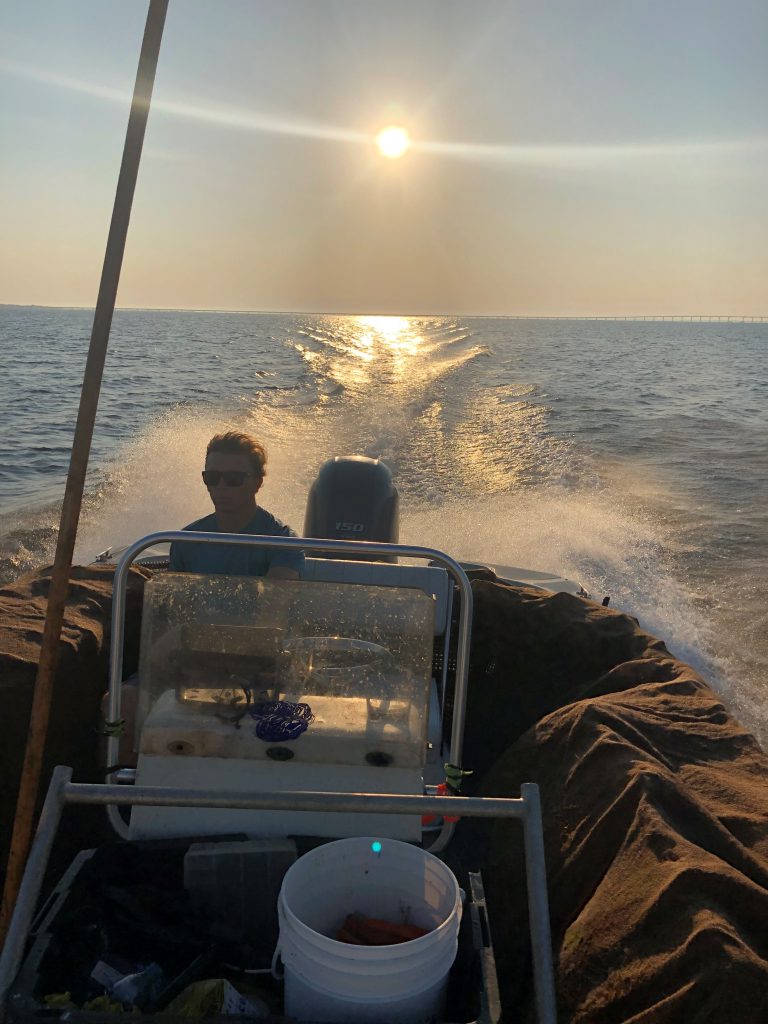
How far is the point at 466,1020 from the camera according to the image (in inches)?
69.2

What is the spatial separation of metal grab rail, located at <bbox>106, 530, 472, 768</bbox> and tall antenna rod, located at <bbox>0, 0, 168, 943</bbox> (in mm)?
870

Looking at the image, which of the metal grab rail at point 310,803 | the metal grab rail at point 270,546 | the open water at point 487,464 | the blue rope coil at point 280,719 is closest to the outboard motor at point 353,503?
the metal grab rail at point 270,546

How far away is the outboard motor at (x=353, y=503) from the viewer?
15.6 feet

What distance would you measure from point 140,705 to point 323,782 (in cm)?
59

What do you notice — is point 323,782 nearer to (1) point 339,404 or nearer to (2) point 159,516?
(2) point 159,516

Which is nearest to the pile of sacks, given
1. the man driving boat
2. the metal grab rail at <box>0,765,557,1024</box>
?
the metal grab rail at <box>0,765,557,1024</box>

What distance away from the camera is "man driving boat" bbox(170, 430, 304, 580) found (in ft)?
10.3

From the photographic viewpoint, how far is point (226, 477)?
3145mm

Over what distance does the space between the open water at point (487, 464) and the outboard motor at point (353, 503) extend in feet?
9.69

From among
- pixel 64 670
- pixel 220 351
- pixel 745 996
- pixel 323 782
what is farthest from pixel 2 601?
pixel 220 351

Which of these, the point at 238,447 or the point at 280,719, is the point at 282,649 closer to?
the point at 280,719

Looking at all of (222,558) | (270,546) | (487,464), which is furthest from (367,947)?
(487,464)

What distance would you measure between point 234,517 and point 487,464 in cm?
978

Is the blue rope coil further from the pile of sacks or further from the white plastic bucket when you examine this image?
the pile of sacks
